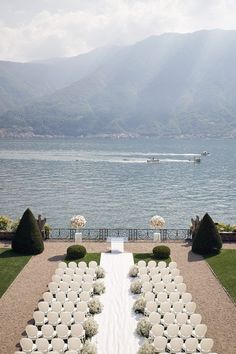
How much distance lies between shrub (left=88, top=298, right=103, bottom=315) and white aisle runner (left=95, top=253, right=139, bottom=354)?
29cm

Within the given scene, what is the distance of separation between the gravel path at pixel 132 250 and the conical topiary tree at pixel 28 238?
833 millimetres

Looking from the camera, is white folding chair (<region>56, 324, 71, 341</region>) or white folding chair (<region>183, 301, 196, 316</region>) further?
white folding chair (<region>183, 301, 196, 316</region>)

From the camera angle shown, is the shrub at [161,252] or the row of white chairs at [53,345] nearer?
the row of white chairs at [53,345]

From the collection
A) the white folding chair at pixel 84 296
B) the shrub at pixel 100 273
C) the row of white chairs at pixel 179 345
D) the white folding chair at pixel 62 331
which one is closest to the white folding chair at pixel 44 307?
the white folding chair at pixel 84 296

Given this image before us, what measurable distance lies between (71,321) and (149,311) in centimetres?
410

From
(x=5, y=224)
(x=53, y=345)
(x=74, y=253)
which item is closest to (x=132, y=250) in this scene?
(x=74, y=253)

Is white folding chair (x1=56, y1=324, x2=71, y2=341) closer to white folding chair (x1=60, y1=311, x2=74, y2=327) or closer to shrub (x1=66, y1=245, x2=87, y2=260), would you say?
white folding chair (x1=60, y1=311, x2=74, y2=327)

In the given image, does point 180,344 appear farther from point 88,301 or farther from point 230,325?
point 88,301

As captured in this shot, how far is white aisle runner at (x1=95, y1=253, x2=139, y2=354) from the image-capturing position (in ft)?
74.0

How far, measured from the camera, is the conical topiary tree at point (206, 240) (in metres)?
38.6

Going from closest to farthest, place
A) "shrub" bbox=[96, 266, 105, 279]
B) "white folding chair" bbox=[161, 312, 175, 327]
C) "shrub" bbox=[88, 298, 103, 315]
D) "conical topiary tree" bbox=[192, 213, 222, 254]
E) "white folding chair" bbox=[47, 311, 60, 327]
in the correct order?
"white folding chair" bbox=[161, 312, 175, 327] < "white folding chair" bbox=[47, 311, 60, 327] < "shrub" bbox=[88, 298, 103, 315] < "shrub" bbox=[96, 266, 105, 279] < "conical topiary tree" bbox=[192, 213, 222, 254]

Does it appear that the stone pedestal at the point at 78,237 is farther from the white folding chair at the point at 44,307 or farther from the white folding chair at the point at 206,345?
the white folding chair at the point at 206,345

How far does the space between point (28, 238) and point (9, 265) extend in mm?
3662

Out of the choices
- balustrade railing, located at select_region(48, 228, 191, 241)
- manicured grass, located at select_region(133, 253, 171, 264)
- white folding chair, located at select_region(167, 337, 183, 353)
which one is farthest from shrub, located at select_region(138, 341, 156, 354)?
balustrade railing, located at select_region(48, 228, 191, 241)
